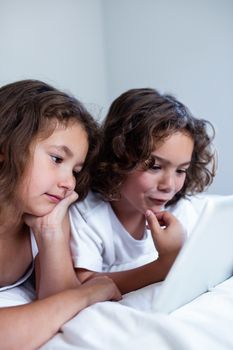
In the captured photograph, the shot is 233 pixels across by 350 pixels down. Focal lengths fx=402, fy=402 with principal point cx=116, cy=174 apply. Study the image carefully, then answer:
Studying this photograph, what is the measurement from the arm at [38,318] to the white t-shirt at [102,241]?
7.2 inches

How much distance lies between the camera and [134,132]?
3.16ft

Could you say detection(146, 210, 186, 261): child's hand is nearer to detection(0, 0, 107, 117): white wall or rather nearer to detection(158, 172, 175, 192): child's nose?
detection(158, 172, 175, 192): child's nose

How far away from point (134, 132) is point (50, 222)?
12.0 inches

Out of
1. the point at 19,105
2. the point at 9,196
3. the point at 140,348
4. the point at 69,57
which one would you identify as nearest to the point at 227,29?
the point at 69,57

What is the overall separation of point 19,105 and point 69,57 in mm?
997

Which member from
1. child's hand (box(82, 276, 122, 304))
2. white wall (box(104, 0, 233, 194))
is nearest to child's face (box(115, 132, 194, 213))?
child's hand (box(82, 276, 122, 304))

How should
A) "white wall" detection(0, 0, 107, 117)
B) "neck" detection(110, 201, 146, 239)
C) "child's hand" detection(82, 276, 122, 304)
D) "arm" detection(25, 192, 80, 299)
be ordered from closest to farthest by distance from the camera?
1. "child's hand" detection(82, 276, 122, 304)
2. "arm" detection(25, 192, 80, 299)
3. "neck" detection(110, 201, 146, 239)
4. "white wall" detection(0, 0, 107, 117)

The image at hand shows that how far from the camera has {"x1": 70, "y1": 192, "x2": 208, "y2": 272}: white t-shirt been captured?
0.84 meters

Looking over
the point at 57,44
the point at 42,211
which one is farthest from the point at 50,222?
the point at 57,44

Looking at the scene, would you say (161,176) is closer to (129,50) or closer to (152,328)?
(152,328)

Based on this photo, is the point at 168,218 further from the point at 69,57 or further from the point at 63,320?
the point at 69,57

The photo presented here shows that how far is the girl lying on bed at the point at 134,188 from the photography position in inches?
32.9

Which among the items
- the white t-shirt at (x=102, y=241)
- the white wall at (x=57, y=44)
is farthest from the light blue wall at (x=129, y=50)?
the white t-shirt at (x=102, y=241)

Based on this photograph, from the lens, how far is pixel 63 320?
587mm
